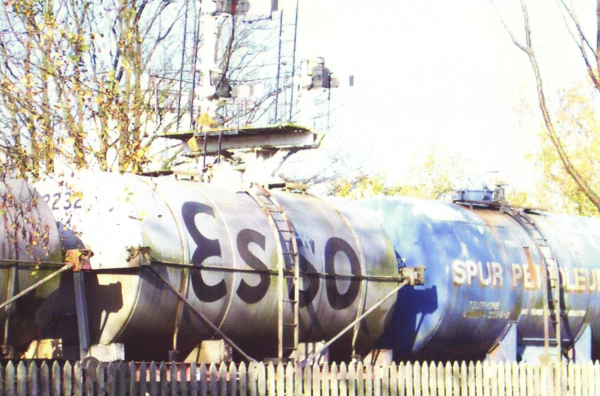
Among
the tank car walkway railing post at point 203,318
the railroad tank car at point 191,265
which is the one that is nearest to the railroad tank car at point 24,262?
the railroad tank car at point 191,265

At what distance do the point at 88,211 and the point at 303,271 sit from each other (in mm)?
3207

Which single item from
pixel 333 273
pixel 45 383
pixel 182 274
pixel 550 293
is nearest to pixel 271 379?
pixel 182 274

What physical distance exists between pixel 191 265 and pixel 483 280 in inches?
234

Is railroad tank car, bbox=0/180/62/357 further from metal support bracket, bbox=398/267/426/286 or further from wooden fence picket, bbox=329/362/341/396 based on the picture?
metal support bracket, bbox=398/267/426/286

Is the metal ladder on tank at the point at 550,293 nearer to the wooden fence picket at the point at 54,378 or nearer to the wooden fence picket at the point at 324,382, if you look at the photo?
the wooden fence picket at the point at 324,382

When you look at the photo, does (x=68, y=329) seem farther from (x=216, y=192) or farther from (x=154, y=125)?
(x=154, y=125)

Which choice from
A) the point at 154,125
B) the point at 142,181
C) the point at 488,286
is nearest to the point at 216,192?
the point at 142,181

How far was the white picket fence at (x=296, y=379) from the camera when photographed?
10930 millimetres

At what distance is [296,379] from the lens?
13.4 m

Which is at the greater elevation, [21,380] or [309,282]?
[309,282]

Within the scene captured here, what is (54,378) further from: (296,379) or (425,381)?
(425,381)

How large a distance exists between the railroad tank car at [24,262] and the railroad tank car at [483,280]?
20.5 ft

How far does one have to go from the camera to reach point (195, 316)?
12688 mm

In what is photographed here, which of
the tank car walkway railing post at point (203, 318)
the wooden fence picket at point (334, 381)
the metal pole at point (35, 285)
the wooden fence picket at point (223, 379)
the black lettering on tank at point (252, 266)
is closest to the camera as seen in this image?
the metal pole at point (35, 285)
